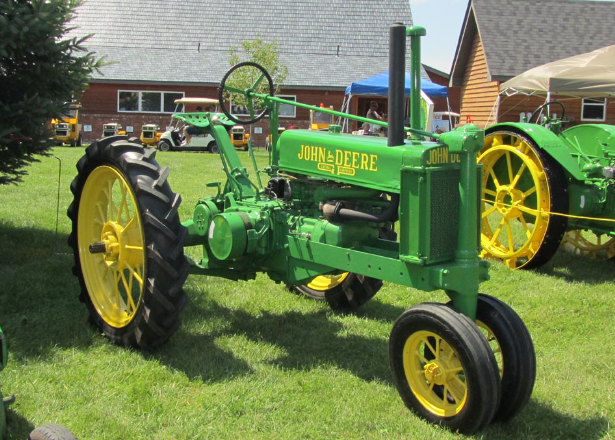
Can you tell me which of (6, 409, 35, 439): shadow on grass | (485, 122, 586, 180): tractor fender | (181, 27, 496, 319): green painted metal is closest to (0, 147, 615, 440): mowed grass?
(6, 409, 35, 439): shadow on grass

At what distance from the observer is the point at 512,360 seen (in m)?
3.36

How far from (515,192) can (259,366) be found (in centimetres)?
362

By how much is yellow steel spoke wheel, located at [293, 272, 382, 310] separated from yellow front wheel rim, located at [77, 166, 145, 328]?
4.69 ft

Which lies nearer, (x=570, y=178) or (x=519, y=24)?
(x=570, y=178)

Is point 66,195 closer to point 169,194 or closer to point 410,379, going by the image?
point 169,194

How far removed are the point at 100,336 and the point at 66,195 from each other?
6476 millimetres

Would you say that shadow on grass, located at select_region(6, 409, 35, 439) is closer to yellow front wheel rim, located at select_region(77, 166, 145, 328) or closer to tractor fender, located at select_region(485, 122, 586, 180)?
yellow front wheel rim, located at select_region(77, 166, 145, 328)

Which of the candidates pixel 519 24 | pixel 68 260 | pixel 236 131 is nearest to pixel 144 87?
pixel 236 131

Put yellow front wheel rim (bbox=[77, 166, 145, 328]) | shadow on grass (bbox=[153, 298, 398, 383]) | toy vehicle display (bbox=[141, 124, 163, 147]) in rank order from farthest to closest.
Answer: toy vehicle display (bbox=[141, 124, 163, 147]), yellow front wheel rim (bbox=[77, 166, 145, 328]), shadow on grass (bbox=[153, 298, 398, 383])

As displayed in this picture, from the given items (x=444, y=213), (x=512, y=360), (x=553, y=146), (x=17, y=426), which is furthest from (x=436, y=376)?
(x=553, y=146)

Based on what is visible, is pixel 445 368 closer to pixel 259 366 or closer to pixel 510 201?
pixel 259 366

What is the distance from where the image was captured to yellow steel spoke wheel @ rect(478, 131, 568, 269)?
247 inches

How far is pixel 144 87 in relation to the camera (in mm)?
27000

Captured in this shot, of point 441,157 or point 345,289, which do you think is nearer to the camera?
point 441,157
